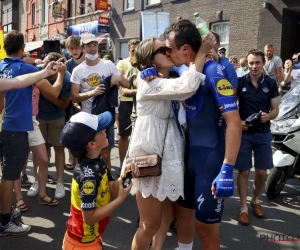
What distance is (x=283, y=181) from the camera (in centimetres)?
470

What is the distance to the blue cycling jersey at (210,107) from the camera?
7.59 ft

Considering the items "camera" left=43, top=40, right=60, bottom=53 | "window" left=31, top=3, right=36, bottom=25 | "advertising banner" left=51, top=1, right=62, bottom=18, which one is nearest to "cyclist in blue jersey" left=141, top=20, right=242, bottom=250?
"camera" left=43, top=40, right=60, bottom=53

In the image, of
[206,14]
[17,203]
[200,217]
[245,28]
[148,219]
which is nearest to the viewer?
[200,217]

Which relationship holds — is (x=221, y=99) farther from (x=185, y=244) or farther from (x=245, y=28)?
(x=245, y=28)

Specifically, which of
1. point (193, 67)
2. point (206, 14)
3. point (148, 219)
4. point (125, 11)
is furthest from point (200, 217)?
point (125, 11)

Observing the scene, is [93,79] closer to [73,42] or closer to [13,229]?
[73,42]

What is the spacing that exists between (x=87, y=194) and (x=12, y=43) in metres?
2.16

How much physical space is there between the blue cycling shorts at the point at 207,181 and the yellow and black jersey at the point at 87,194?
596 millimetres

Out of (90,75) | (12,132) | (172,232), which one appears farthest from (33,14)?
(172,232)

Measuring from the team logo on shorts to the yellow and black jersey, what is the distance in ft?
7.83

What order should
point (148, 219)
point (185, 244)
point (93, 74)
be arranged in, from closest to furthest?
1. point (148, 219)
2. point (185, 244)
3. point (93, 74)

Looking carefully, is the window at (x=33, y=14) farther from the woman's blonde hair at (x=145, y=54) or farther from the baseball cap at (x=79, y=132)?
the baseball cap at (x=79, y=132)

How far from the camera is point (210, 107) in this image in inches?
95.3

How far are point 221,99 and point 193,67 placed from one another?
0.86 ft
